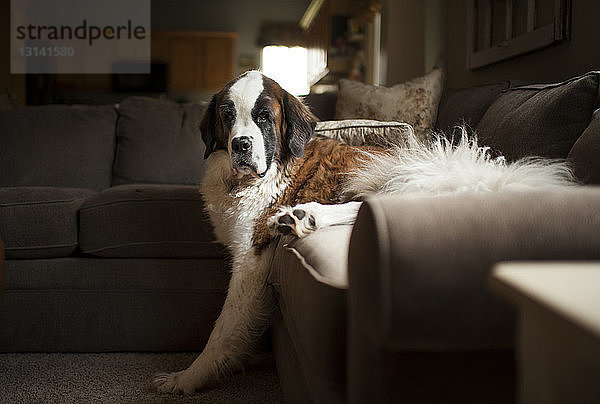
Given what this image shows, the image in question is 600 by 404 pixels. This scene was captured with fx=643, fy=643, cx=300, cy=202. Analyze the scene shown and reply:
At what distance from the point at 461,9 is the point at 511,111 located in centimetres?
205

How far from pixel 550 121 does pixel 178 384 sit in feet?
3.85

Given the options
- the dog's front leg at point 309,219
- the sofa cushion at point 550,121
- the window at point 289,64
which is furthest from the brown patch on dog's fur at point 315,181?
the window at point 289,64

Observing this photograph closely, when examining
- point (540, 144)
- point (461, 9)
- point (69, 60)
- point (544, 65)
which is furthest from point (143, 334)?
point (69, 60)

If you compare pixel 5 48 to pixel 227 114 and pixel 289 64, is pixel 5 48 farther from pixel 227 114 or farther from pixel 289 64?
pixel 227 114

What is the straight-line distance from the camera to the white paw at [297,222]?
1332mm

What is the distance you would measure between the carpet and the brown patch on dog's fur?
43cm

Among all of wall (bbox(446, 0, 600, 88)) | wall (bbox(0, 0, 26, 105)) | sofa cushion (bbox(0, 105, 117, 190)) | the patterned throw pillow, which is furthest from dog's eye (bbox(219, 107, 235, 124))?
wall (bbox(0, 0, 26, 105))

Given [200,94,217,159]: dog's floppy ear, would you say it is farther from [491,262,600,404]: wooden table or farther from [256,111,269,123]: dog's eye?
[491,262,600,404]: wooden table

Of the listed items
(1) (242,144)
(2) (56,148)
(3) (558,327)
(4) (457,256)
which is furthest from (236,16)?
(3) (558,327)

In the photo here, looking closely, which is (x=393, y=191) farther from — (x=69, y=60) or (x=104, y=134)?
(x=69, y=60)

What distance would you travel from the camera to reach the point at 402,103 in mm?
2479

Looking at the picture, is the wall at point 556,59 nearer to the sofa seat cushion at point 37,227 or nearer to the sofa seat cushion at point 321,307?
the sofa seat cushion at point 321,307

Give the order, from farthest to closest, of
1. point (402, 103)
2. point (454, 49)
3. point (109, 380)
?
1. point (454, 49)
2. point (402, 103)
3. point (109, 380)

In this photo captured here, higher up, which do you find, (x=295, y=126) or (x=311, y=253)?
(x=295, y=126)
